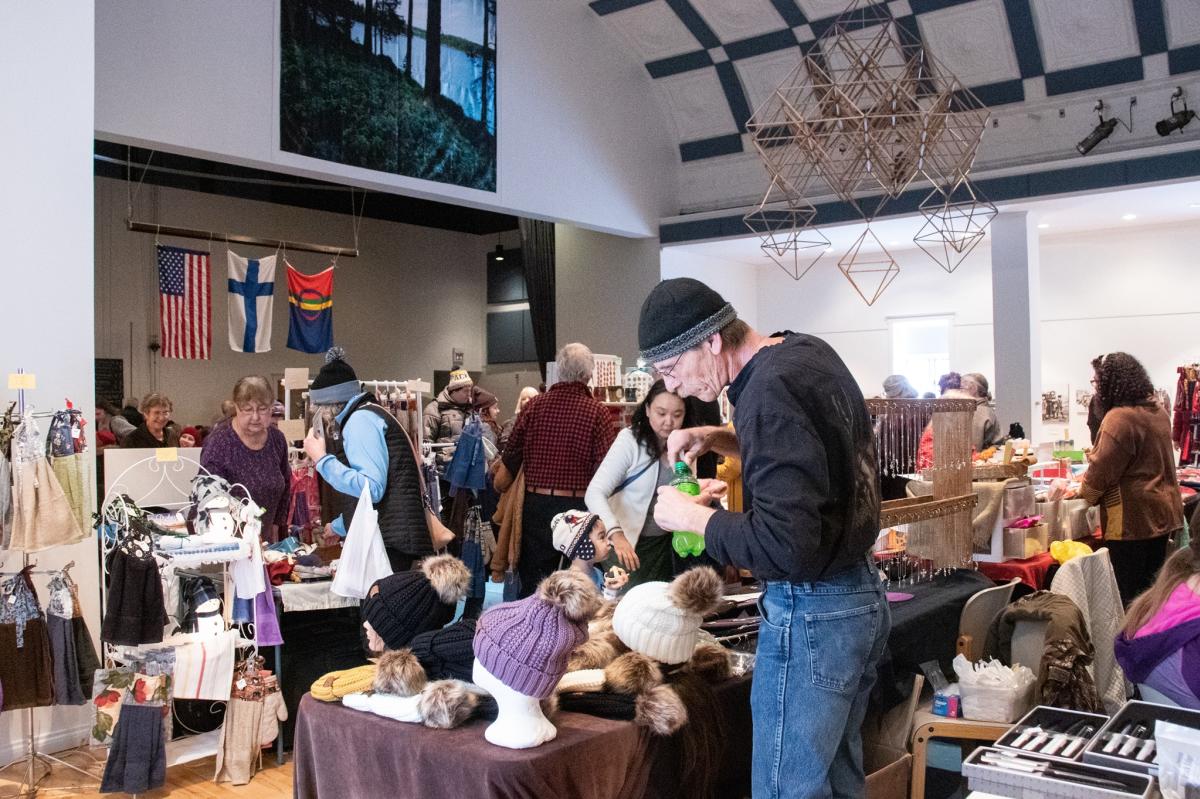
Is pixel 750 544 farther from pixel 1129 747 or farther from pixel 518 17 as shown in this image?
pixel 518 17

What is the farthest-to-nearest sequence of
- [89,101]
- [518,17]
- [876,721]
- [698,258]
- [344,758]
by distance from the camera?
[698,258] → [518,17] → [89,101] → [876,721] → [344,758]

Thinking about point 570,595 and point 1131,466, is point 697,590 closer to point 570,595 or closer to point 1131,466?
point 570,595

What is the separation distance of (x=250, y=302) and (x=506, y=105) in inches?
129

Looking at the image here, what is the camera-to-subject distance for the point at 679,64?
11133 millimetres

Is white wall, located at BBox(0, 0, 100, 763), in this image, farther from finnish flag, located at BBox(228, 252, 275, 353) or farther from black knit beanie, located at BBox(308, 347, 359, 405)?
finnish flag, located at BBox(228, 252, 275, 353)

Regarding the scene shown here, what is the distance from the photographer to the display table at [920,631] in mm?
3062

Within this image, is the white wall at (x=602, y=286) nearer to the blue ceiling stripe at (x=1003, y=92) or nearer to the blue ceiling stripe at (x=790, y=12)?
the blue ceiling stripe at (x=790, y=12)

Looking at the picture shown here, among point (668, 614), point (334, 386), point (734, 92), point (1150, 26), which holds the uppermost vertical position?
point (734, 92)

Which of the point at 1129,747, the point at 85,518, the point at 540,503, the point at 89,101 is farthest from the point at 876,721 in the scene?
the point at 89,101

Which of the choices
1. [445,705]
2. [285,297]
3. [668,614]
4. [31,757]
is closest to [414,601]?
[445,705]

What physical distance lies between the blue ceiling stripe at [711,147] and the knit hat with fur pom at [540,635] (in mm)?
9283

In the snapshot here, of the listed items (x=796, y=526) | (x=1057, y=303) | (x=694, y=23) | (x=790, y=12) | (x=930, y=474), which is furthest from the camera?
(x=1057, y=303)

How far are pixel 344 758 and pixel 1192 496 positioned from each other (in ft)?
19.6

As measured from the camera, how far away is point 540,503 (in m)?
4.66
